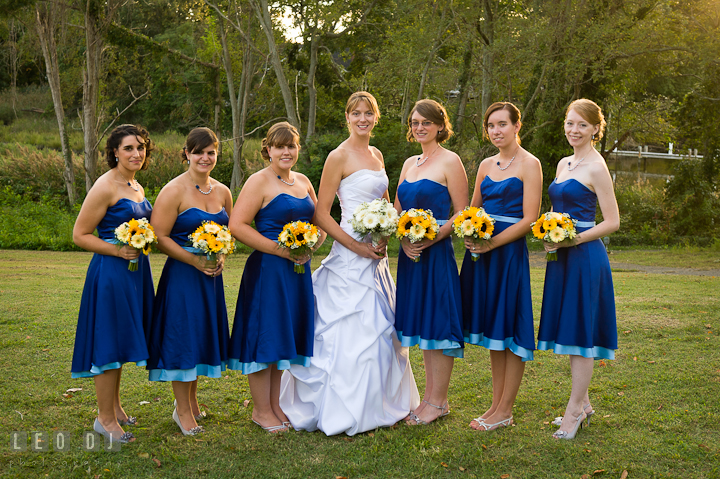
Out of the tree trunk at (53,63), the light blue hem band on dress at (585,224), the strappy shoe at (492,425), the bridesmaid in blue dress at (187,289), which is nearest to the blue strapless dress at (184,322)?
the bridesmaid in blue dress at (187,289)

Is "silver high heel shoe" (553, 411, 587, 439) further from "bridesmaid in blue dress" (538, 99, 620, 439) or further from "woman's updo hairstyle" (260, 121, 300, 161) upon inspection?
"woman's updo hairstyle" (260, 121, 300, 161)

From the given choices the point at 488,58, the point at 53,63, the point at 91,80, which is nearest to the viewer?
the point at 488,58

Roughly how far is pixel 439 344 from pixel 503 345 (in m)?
0.55

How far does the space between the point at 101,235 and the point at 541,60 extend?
16.1m

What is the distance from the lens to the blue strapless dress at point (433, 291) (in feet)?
16.7

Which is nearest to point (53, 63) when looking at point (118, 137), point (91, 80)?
point (91, 80)

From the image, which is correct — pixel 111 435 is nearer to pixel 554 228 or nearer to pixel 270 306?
pixel 270 306

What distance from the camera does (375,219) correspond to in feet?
16.1

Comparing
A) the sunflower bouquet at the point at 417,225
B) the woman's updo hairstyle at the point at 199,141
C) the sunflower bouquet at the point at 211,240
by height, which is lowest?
the sunflower bouquet at the point at 211,240

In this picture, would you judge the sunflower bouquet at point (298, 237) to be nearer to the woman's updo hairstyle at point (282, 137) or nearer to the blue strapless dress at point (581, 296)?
the woman's updo hairstyle at point (282, 137)

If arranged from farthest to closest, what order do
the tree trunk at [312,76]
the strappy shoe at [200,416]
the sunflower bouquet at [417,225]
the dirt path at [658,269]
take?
the tree trunk at [312,76] < the dirt path at [658,269] < the strappy shoe at [200,416] < the sunflower bouquet at [417,225]

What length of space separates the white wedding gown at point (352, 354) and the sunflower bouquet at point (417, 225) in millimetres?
517

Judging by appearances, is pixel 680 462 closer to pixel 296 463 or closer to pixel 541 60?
pixel 296 463

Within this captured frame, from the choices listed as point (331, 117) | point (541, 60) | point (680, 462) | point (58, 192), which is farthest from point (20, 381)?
point (331, 117)
